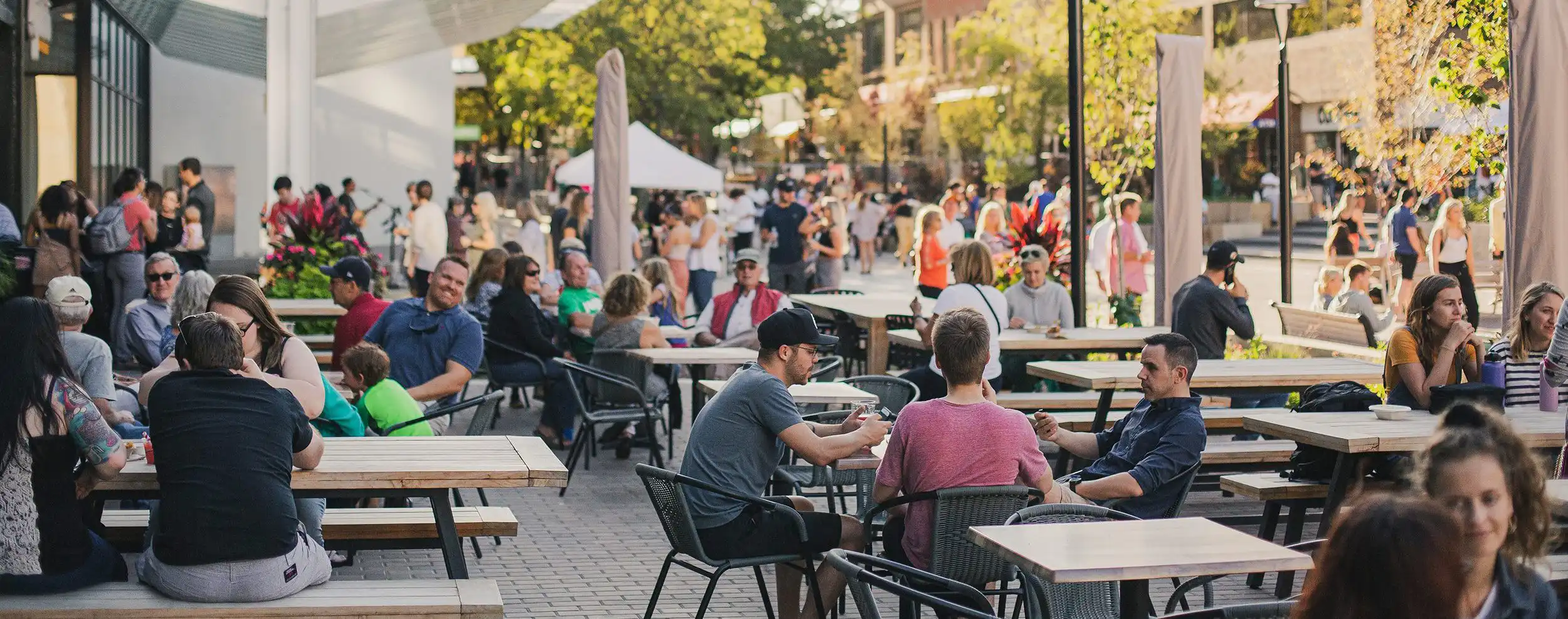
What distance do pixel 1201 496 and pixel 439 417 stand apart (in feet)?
13.9

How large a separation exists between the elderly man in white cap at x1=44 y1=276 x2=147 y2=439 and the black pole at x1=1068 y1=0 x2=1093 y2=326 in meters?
7.13

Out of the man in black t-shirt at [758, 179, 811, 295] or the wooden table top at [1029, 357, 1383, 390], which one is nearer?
the wooden table top at [1029, 357, 1383, 390]

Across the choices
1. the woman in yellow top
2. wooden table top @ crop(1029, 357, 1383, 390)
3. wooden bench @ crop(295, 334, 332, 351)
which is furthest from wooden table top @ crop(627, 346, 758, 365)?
the woman in yellow top

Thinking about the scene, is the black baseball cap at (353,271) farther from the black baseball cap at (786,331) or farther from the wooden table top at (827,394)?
the black baseball cap at (786,331)

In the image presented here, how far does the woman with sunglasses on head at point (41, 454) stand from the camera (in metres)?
5.32

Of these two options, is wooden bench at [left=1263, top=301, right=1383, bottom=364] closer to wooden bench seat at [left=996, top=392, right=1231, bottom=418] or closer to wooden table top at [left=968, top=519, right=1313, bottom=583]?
wooden bench seat at [left=996, top=392, right=1231, bottom=418]

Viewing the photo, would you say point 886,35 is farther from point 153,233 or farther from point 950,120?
point 153,233

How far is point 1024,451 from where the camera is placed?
6062 millimetres

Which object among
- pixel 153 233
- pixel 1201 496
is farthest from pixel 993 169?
pixel 1201 496

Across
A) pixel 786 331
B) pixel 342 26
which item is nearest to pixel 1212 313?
pixel 786 331

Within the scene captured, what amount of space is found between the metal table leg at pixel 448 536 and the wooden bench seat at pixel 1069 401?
4.81 metres

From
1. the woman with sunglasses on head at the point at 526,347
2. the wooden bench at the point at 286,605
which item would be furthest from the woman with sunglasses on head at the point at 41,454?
the woman with sunglasses on head at the point at 526,347

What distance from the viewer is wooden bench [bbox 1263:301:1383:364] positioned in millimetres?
12516

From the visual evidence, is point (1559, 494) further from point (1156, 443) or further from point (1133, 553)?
point (1133, 553)
